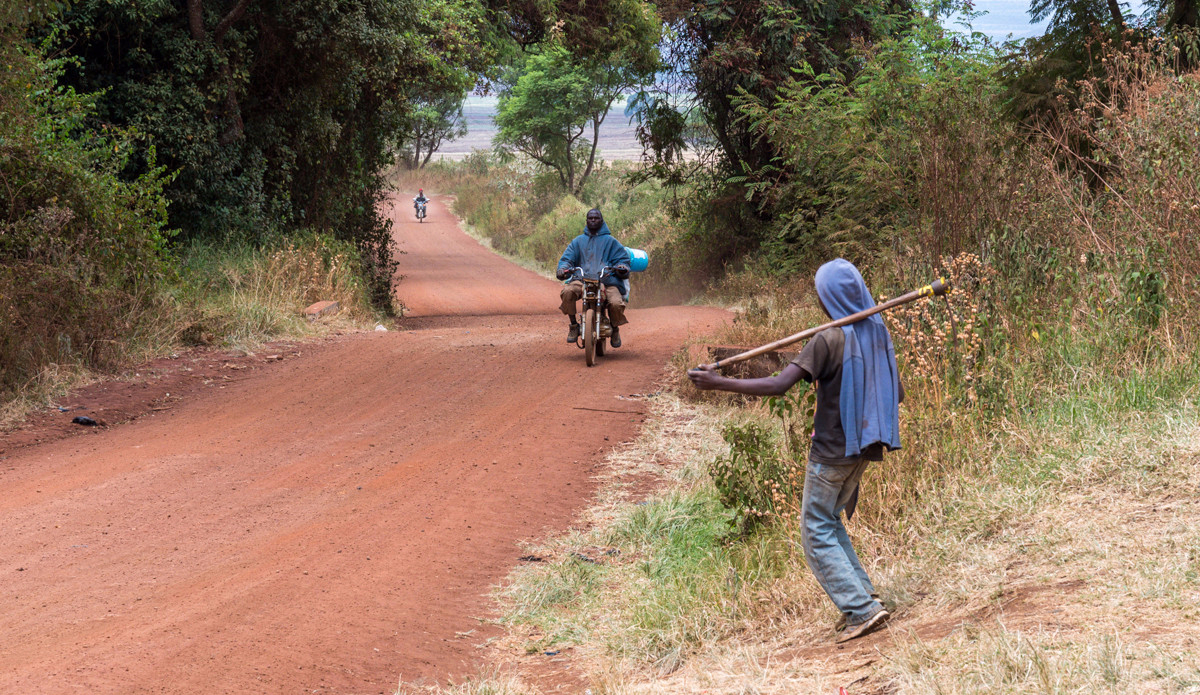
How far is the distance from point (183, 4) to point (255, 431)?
8.77m

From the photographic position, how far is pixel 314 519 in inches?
279

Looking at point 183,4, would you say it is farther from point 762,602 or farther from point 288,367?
point 762,602

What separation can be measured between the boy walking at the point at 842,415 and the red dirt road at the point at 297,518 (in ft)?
5.95

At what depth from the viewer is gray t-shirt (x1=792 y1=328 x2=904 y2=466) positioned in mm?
4508

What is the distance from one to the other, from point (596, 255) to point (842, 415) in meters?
8.50

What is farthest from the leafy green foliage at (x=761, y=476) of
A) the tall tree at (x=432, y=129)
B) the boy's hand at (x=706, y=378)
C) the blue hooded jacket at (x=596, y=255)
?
the tall tree at (x=432, y=129)

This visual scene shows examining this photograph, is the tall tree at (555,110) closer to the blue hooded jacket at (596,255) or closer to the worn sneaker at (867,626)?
the blue hooded jacket at (596,255)

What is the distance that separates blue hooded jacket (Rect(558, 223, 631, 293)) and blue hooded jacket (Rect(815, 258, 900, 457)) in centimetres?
825

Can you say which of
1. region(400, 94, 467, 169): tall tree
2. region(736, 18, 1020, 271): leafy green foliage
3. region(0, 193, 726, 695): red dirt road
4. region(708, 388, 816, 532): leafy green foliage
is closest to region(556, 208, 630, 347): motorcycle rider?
region(0, 193, 726, 695): red dirt road

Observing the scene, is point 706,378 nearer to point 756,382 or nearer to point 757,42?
point 756,382

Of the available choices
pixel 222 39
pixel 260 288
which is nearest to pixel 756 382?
pixel 260 288

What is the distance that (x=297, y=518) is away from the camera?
7.09 metres

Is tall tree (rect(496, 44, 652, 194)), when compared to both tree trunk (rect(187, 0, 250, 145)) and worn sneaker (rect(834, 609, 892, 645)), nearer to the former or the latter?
tree trunk (rect(187, 0, 250, 145))

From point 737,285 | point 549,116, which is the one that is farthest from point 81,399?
point 549,116
